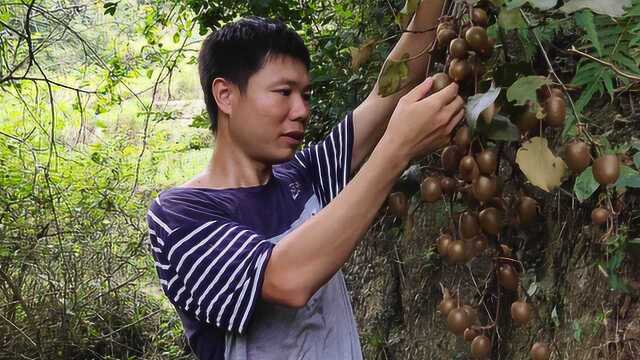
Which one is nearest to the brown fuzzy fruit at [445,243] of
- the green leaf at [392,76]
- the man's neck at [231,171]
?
the green leaf at [392,76]

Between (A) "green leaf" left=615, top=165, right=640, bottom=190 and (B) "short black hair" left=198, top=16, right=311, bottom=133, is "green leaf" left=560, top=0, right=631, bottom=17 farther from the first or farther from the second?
(B) "short black hair" left=198, top=16, right=311, bottom=133

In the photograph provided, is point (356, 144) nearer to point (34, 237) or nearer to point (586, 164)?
point (586, 164)

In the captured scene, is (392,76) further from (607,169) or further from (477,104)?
(607,169)

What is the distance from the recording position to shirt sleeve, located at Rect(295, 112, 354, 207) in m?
1.65

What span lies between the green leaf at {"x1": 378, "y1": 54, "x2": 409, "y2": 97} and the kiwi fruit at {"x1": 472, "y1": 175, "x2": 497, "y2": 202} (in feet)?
0.61

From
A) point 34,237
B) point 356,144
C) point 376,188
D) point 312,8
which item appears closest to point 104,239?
point 34,237

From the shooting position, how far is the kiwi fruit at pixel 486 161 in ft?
3.33


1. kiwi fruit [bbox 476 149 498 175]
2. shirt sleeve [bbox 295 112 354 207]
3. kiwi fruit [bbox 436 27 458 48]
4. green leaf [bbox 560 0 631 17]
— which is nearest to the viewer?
green leaf [bbox 560 0 631 17]

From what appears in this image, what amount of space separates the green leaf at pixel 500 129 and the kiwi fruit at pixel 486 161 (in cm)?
3

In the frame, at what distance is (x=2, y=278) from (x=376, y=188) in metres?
3.51

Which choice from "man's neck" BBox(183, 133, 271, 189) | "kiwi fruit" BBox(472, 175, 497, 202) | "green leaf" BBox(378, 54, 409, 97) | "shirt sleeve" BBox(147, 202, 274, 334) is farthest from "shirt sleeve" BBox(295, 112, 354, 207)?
"kiwi fruit" BBox(472, 175, 497, 202)

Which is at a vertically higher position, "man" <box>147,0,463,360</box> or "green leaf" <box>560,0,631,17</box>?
"green leaf" <box>560,0,631,17</box>

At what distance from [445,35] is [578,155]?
283mm

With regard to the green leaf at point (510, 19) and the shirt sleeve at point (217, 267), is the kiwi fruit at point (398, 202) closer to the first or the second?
the shirt sleeve at point (217, 267)
